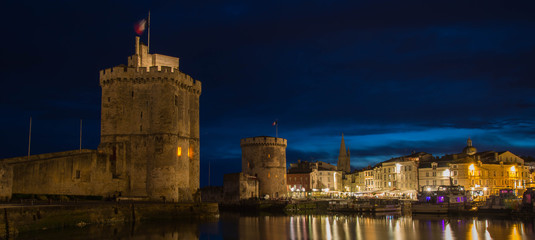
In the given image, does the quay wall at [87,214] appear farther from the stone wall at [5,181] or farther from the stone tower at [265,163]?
the stone tower at [265,163]

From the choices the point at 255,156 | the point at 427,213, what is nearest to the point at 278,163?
the point at 255,156

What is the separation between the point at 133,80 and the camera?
Result: 45.6 m

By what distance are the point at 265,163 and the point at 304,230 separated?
30667 mm

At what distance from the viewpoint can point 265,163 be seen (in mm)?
66625

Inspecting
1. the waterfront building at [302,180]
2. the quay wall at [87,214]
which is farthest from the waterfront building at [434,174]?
the quay wall at [87,214]

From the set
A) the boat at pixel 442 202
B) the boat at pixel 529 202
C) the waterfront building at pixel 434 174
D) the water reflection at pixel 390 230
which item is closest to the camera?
the water reflection at pixel 390 230

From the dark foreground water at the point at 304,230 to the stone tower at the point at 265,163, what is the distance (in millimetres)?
23496

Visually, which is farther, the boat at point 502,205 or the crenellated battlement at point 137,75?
the boat at point 502,205

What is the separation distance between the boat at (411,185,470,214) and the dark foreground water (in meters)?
8.65

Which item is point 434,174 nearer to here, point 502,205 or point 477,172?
point 477,172

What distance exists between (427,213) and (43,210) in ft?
120

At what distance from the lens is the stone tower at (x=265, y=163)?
66312mm

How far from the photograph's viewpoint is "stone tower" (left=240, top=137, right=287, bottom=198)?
66.3 metres

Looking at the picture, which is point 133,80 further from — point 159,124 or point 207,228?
point 207,228
